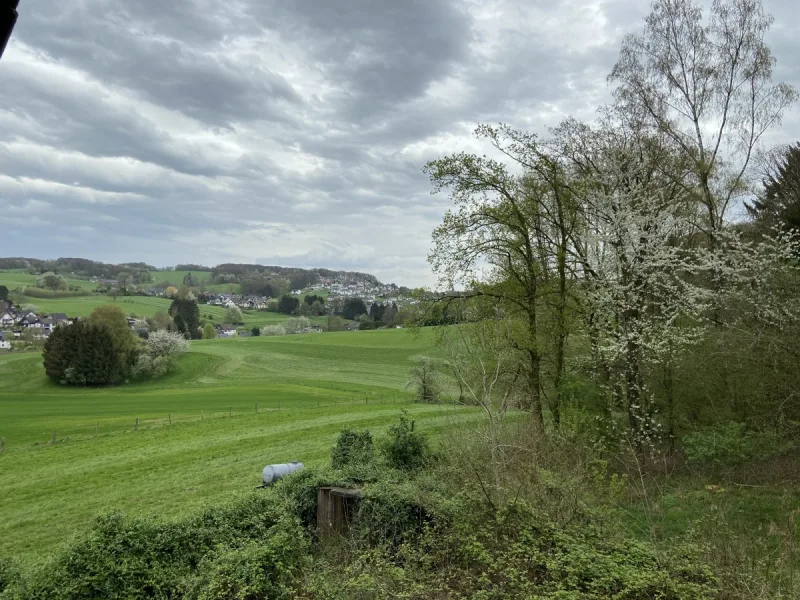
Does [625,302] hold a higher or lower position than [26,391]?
higher

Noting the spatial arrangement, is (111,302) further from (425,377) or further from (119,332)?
(425,377)

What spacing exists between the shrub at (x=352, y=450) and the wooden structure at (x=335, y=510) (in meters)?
1.60

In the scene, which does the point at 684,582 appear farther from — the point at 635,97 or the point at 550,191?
the point at 635,97

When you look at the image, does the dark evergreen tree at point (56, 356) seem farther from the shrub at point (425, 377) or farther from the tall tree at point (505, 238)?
the tall tree at point (505, 238)

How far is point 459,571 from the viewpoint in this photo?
6.73 metres

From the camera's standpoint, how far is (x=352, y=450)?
486 inches

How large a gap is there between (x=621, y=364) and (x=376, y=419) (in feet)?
54.8

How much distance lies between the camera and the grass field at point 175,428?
16.4 metres

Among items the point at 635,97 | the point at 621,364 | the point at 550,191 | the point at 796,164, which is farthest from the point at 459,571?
the point at 796,164

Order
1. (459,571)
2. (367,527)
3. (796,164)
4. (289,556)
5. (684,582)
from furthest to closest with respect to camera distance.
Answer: (796,164)
(367,527)
(289,556)
(459,571)
(684,582)

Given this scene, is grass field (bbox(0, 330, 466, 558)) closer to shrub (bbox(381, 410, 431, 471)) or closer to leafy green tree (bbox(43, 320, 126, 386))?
leafy green tree (bbox(43, 320, 126, 386))

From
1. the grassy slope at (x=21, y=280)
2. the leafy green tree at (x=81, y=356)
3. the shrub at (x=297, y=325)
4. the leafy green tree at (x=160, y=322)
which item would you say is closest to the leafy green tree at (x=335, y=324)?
the shrub at (x=297, y=325)

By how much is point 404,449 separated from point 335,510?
265cm

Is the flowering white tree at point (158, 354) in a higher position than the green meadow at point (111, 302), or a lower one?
lower
